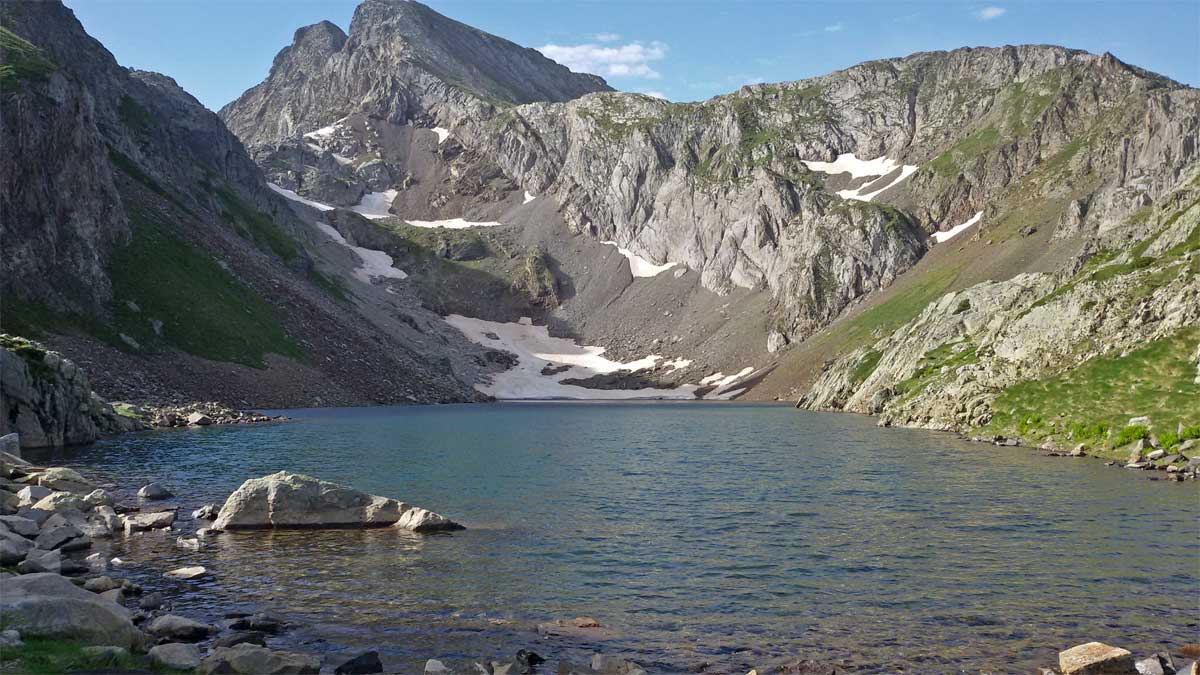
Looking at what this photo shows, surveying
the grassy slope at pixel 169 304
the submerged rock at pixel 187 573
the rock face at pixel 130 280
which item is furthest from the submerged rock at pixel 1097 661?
the grassy slope at pixel 169 304

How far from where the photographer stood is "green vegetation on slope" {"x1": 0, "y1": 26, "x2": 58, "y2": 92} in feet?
412

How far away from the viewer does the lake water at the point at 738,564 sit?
67.1ft

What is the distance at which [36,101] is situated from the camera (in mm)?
127812

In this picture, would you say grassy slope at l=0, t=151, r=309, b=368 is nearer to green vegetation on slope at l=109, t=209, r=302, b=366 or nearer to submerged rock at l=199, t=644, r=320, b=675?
green vegetation on slope at l=109, t=209, r=302, b=366

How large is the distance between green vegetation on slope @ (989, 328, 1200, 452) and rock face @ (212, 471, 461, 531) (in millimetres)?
49517

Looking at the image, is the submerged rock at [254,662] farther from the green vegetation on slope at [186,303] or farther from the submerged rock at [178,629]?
the green vegetation on slope at [186,303]

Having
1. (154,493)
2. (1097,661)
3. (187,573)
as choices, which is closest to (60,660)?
(187,573)

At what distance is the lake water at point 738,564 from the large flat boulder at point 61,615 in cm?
390

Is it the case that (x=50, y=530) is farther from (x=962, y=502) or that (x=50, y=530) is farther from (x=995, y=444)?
(x=995, y=444)

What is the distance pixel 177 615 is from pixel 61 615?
16.7 feet

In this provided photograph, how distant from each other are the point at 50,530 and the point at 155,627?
14250 mm

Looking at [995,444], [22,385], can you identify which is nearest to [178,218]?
[22,385]

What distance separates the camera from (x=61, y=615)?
1705 centimetres

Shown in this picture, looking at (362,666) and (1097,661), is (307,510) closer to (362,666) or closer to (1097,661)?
(362,666)
